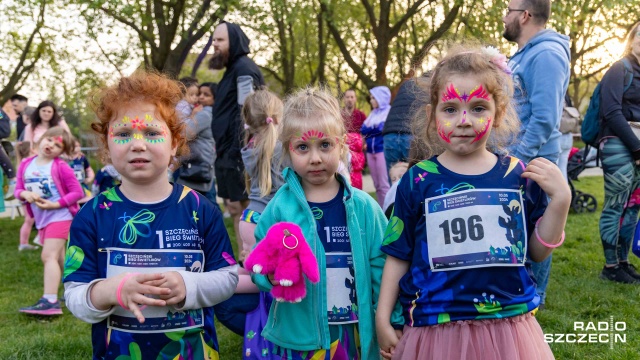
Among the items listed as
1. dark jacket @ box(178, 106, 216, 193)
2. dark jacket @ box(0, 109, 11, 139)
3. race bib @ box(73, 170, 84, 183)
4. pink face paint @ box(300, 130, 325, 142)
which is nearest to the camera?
pink face paint @ box(300, 130, 325, 142)

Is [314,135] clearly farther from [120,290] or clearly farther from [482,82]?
[120,290]

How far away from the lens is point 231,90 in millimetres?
5605

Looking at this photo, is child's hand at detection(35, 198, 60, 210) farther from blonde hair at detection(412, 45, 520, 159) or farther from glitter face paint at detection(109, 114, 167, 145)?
blonde hair at detection(412, 45, 520, 159)

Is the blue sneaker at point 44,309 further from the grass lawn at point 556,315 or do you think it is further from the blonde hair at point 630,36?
the blonde hair at point 630,36

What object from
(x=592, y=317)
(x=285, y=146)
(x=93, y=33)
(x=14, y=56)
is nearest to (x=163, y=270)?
(x=285, y=146)

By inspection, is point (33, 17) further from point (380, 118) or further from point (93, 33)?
point (380, 118)

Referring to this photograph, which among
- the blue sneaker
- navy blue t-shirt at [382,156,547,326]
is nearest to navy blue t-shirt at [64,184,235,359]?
navy blue t-shirt at [382,156,547,326]

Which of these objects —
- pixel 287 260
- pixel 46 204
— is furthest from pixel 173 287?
pixel 46 204

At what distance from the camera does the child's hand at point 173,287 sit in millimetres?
2002

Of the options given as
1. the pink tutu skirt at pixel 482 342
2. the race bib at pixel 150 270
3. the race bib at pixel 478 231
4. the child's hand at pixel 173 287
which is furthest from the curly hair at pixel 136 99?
the pink tutu skirt at pixel 482 342

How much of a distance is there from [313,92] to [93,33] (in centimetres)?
1242

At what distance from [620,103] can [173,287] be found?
14.5 feet

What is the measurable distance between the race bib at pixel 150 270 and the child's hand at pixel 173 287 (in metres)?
0.12

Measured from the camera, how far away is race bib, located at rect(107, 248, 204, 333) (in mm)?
2137
